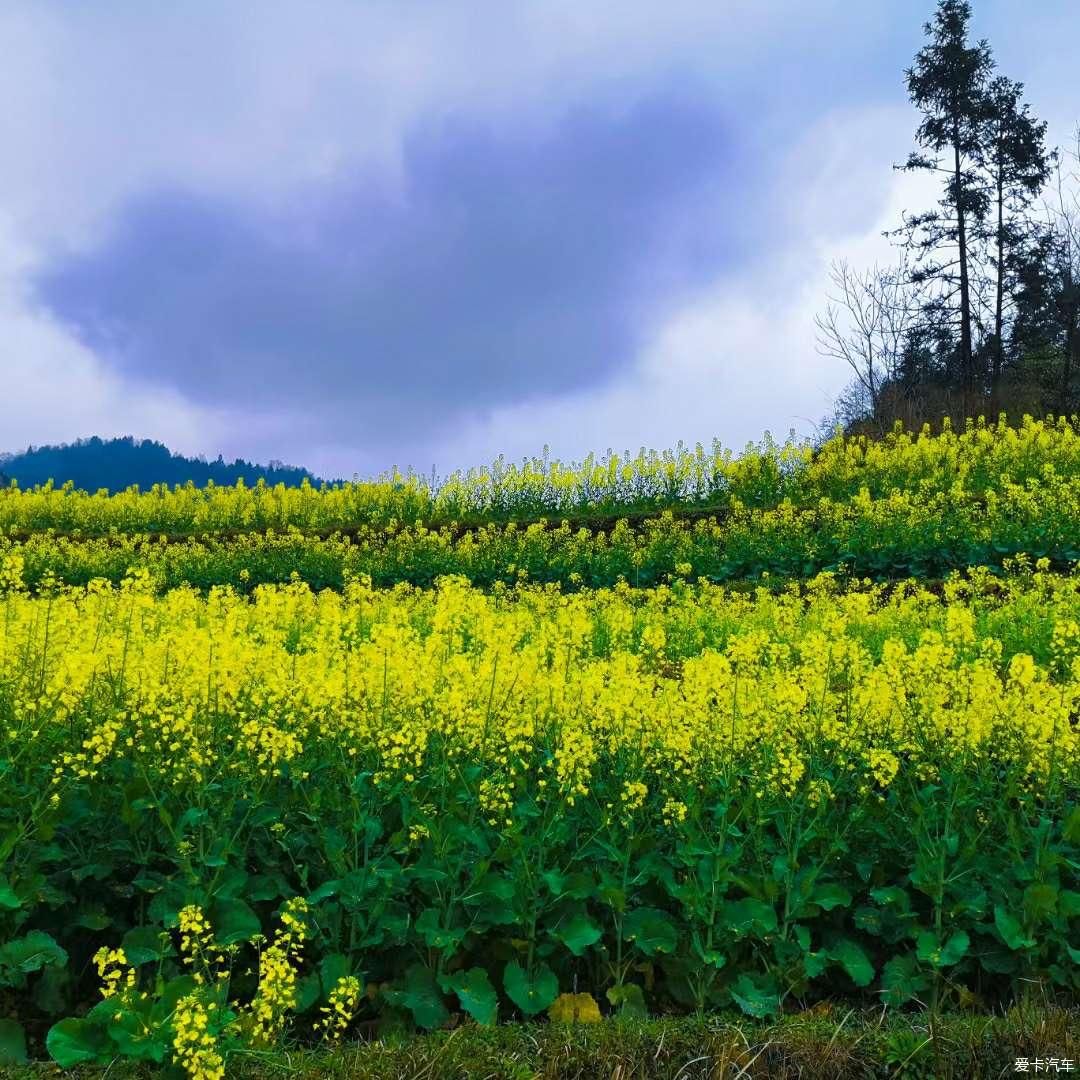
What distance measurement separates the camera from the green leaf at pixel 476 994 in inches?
131

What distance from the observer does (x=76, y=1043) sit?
3033 millimetres

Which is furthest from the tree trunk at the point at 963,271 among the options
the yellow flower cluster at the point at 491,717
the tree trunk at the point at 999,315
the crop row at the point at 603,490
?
the yellow flower cluster at the point at 491,717

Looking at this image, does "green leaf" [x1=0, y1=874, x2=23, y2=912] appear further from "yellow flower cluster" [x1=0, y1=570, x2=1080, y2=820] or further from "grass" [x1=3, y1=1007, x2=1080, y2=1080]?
"grass" [x1=3, y1=1007, x2=1080, y2=1080]

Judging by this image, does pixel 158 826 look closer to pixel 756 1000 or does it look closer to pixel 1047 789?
pixel 756 1000

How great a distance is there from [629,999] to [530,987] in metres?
0.38

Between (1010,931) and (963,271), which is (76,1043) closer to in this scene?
(1010,931)

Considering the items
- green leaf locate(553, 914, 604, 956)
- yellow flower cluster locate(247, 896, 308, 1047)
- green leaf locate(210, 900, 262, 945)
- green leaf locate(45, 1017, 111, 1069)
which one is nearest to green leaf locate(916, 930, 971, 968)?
green leaf locate(553, 914, 604, 956)

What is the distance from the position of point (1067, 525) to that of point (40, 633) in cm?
1316

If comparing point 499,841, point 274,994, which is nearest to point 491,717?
point 499,841

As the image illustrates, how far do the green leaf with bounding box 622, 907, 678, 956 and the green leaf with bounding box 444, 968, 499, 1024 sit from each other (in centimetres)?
57

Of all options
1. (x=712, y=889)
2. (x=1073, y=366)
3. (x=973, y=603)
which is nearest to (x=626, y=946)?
(x=712, y=889)

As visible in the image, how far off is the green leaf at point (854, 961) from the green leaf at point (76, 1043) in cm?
272

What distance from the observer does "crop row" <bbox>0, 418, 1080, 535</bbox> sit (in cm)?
1702

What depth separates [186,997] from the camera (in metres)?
3.08
